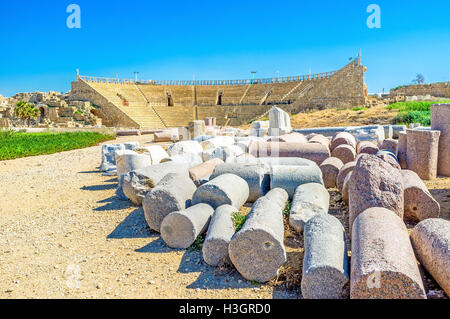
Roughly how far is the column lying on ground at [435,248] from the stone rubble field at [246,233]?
0.01 meters

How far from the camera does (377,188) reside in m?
4.76

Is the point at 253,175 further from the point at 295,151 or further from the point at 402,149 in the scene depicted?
the point at 402,149

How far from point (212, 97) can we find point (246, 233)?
42.9 meters

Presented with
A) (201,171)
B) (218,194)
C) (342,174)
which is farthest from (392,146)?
(218,194)

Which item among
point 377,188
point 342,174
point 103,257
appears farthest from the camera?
point 342,174

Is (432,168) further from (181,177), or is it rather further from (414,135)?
(181,177)

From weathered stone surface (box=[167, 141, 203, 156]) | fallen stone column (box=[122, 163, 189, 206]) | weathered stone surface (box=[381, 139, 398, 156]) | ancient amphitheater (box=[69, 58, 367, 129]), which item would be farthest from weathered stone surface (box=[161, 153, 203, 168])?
ancient amphitheater (box=[69, 58, 367, 129])

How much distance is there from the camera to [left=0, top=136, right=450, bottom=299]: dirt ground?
4.05 metres

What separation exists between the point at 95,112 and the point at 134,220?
3637 cm

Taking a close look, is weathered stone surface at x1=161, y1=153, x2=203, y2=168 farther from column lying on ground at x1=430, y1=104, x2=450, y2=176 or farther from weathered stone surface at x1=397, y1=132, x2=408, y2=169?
column lying on ground at x1=430, y1=104, x2=450, y2=176

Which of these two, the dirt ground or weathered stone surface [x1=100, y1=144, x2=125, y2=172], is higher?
weathered stone surface [x1=100, y1=144, x2=125, y2=172]

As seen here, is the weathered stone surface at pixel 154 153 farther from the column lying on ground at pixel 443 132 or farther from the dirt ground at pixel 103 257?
the column lying on ground at pixel 443 132

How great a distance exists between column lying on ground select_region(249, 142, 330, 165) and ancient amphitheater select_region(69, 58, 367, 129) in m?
28.5

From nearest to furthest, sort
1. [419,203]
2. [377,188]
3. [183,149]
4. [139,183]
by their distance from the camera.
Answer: [377,188], [419,203], [139,183], [183,149]
